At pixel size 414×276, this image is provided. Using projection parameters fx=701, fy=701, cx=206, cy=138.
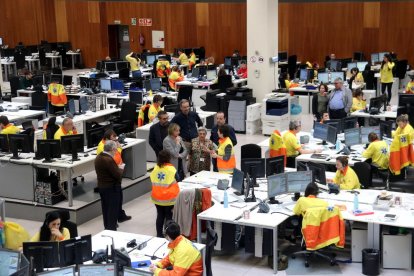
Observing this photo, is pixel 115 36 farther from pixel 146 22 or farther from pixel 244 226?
pixel 244 226

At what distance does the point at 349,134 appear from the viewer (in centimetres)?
1305

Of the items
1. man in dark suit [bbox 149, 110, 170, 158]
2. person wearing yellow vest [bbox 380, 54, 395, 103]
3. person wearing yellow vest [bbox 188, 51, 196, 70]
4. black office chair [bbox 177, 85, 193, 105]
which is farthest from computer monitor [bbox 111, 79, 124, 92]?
person wearing yellow vest [bbox 380, 54, 395, 103]

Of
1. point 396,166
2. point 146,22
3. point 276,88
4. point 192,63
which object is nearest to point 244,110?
point 276,88

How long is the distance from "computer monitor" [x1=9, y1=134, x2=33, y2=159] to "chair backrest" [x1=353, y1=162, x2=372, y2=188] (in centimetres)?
559

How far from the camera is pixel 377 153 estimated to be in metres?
12.2

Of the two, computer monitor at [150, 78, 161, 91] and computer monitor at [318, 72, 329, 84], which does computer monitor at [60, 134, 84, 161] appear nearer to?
computer monitor at [150, 78, 161, 91]

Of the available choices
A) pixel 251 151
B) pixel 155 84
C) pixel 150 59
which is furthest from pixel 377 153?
pixel 150 59

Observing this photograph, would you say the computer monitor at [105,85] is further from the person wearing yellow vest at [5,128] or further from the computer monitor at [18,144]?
the computer monitor at [18,144]

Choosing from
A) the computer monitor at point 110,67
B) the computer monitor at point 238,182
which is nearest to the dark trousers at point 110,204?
the computer monitor at point 238,182

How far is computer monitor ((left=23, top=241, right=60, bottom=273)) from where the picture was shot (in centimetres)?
766

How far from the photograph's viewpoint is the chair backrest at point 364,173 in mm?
11203

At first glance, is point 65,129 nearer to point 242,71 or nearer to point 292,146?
point 292,146

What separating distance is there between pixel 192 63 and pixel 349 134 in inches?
564

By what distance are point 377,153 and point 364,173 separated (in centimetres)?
109
